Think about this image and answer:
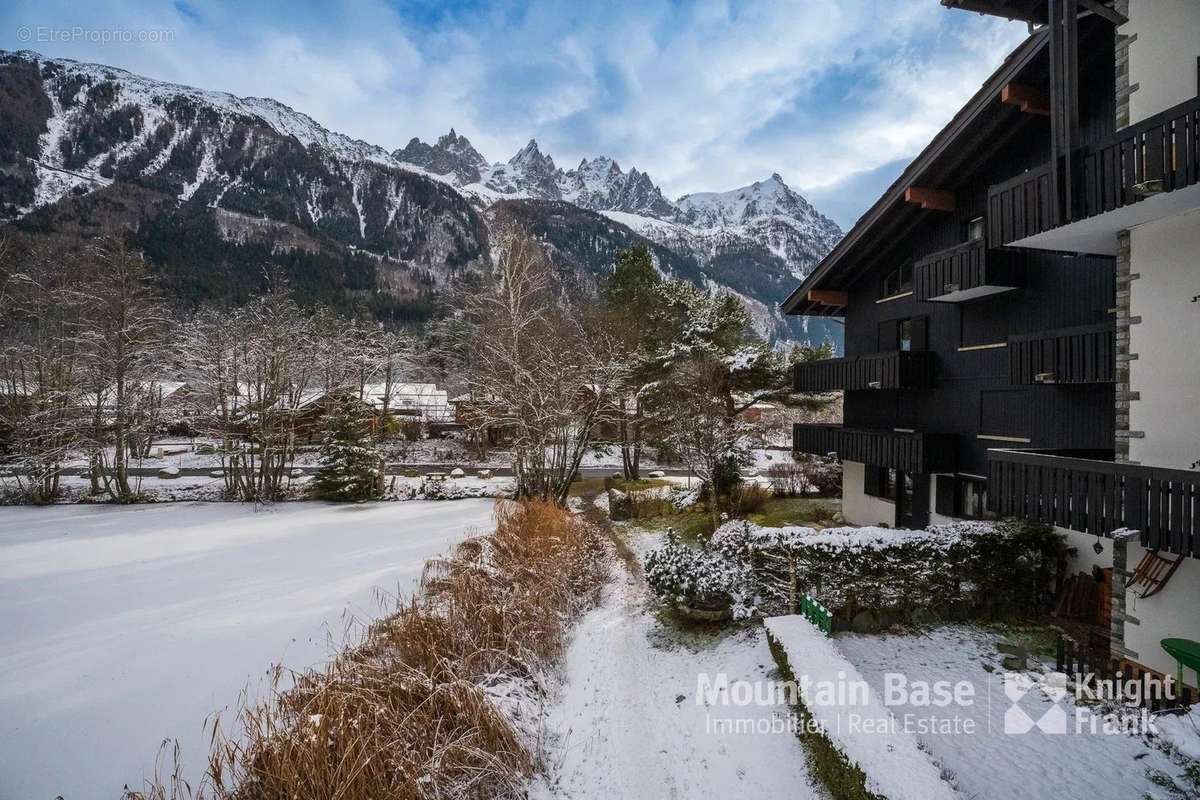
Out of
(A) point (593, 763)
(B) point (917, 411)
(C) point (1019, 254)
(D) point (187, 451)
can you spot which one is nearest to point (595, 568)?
(A) point (593, 763)

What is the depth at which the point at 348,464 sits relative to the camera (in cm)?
1828

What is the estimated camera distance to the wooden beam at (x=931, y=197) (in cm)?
1040

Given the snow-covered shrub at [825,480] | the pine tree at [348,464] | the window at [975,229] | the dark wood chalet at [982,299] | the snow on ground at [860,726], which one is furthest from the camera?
the pine tree at [348,464]

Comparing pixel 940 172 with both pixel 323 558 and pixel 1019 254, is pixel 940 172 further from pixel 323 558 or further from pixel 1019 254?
pixel 323 558

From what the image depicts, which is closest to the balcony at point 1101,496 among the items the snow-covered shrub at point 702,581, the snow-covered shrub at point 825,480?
the snow-covered shrub at point 702,581

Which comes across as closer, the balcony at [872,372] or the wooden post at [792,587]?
the wooden post at [792,587]

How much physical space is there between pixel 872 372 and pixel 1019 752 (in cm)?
825

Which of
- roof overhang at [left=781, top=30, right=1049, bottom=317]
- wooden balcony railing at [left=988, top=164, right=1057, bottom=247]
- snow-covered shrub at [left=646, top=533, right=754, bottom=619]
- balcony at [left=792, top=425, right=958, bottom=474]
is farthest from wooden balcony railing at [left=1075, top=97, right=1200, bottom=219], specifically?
snow-covered shrub at [left=646, top=533, right=754, bottom=619]

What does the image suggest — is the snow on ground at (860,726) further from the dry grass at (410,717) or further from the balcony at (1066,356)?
the balcony at (1066,356)

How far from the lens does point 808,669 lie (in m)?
5.43

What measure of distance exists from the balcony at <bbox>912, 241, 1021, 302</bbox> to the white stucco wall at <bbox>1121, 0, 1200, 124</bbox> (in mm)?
2890

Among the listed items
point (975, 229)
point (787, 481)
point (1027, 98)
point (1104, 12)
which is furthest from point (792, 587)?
point (787, 481)

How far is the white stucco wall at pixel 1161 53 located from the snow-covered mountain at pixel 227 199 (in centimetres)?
6432

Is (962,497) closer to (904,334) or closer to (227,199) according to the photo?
(904,334)
